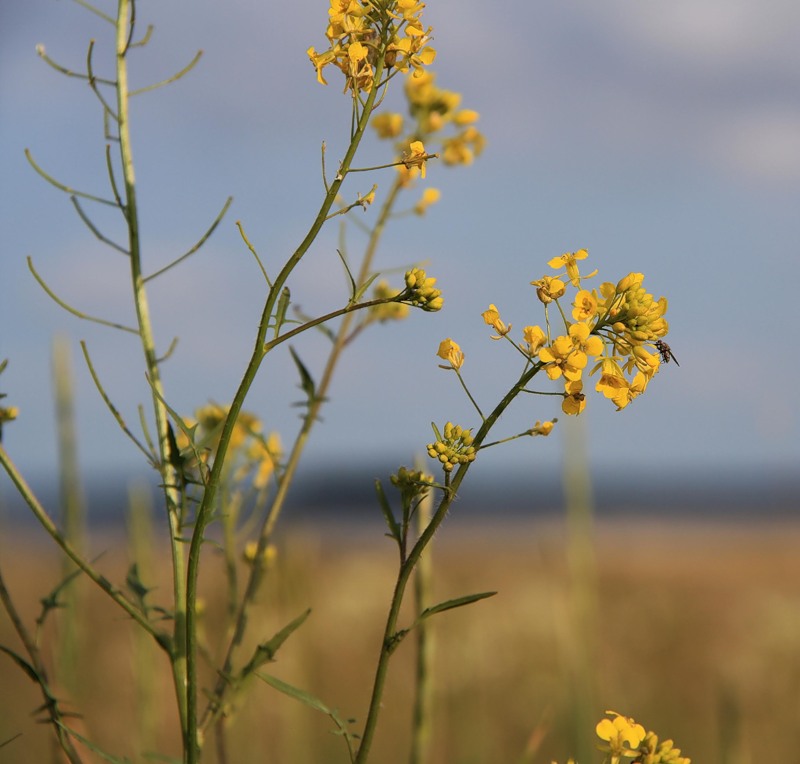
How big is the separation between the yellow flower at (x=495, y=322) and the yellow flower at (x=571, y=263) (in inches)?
2.9

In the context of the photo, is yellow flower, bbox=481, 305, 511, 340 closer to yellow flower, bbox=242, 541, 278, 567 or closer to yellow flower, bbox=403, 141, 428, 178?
yellow flower, bbox=403, 141, 428, 178

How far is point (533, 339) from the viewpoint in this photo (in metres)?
0.88

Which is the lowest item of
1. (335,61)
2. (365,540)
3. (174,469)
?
(365,540)

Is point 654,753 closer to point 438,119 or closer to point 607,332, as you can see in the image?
point 607,332

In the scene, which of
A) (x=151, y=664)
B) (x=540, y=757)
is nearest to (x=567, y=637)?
(x=151, y=664)

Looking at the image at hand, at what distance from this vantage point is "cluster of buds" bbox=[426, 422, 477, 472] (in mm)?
877

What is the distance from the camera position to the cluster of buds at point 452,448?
877 mm

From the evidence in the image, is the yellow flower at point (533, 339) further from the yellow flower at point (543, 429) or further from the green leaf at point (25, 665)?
the green leaf at point (25, 665)

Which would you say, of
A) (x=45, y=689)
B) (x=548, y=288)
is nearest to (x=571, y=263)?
(x=548, y=288)

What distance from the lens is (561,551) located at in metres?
15.7

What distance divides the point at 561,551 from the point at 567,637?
1374cm

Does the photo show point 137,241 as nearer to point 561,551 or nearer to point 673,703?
point 673,703

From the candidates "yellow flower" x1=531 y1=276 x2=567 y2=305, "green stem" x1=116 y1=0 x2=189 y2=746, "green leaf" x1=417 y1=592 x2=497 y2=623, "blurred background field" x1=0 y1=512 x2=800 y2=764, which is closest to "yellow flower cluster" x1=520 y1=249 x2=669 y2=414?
"yellow flower" x1=531 y1=276 x2=567 y2=305

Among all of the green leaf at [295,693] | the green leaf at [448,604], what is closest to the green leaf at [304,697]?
the green leaf at [295,693]
